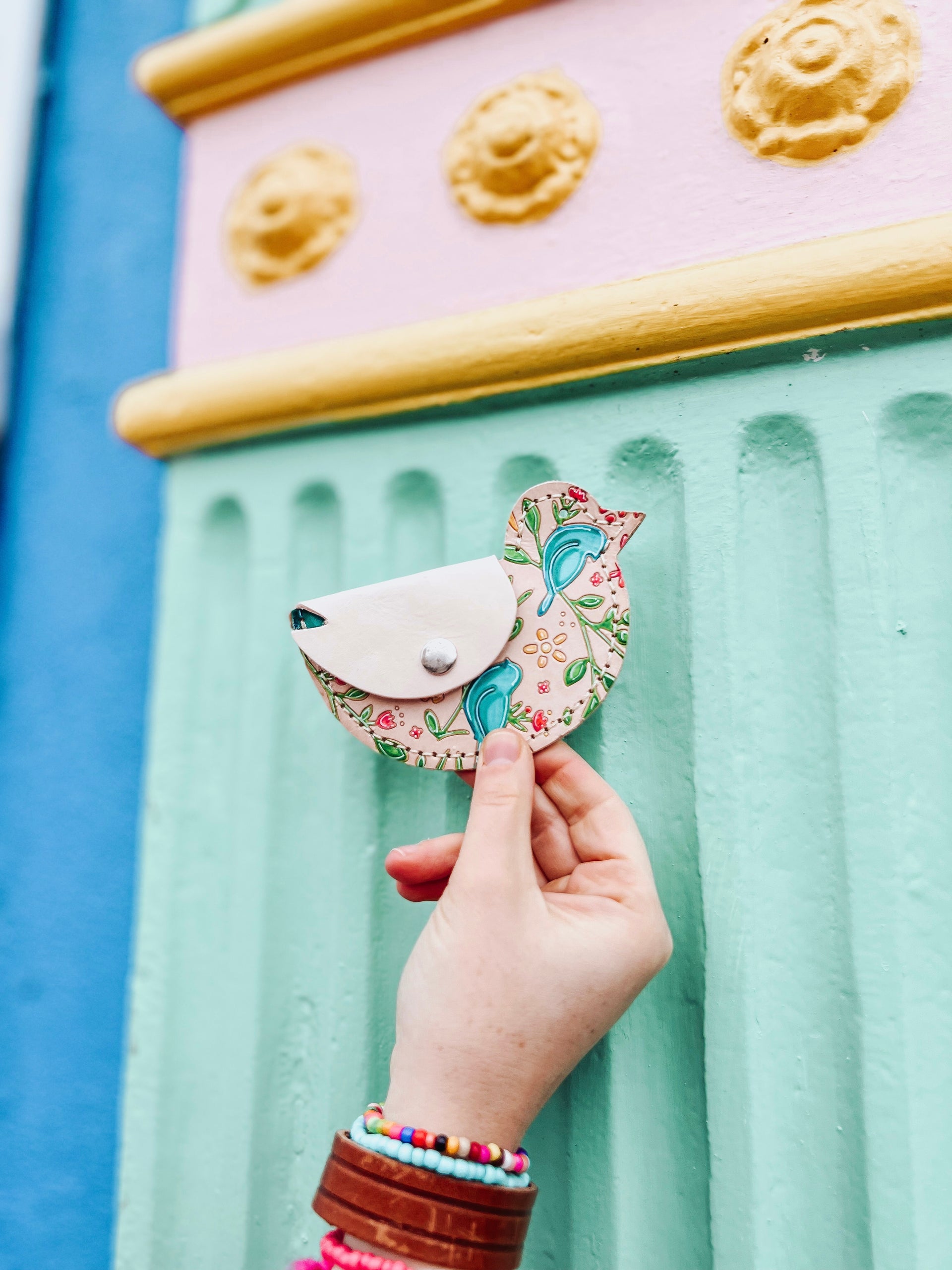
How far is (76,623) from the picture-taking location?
0.89 meters

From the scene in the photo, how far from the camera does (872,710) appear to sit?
1.85 feet

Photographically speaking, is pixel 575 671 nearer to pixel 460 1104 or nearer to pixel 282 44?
pixel 460 1104

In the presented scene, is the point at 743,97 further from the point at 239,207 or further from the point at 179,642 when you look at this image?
the point at 179,642

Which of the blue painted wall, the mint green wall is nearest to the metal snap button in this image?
the mint green wall

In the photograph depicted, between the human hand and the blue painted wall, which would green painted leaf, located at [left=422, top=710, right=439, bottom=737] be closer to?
the human hand

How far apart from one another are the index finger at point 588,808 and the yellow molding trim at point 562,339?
28 centimetres

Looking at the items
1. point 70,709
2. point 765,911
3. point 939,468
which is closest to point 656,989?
point 765,911

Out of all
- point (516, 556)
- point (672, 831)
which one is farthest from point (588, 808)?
point (516, 556)

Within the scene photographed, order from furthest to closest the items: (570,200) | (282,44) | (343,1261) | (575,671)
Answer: (282,44) → (570,200) → (575,671) → (343,1261)

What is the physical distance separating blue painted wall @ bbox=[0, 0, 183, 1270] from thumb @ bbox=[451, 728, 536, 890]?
42cm

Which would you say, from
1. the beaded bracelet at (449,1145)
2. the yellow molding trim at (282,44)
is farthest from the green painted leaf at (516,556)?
the yellow molding trim at (282,44)

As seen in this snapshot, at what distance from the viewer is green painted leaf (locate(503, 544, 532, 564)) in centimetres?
60

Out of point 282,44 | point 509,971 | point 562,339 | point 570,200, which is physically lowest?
point 509,971

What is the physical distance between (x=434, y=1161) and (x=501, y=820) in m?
0.17
